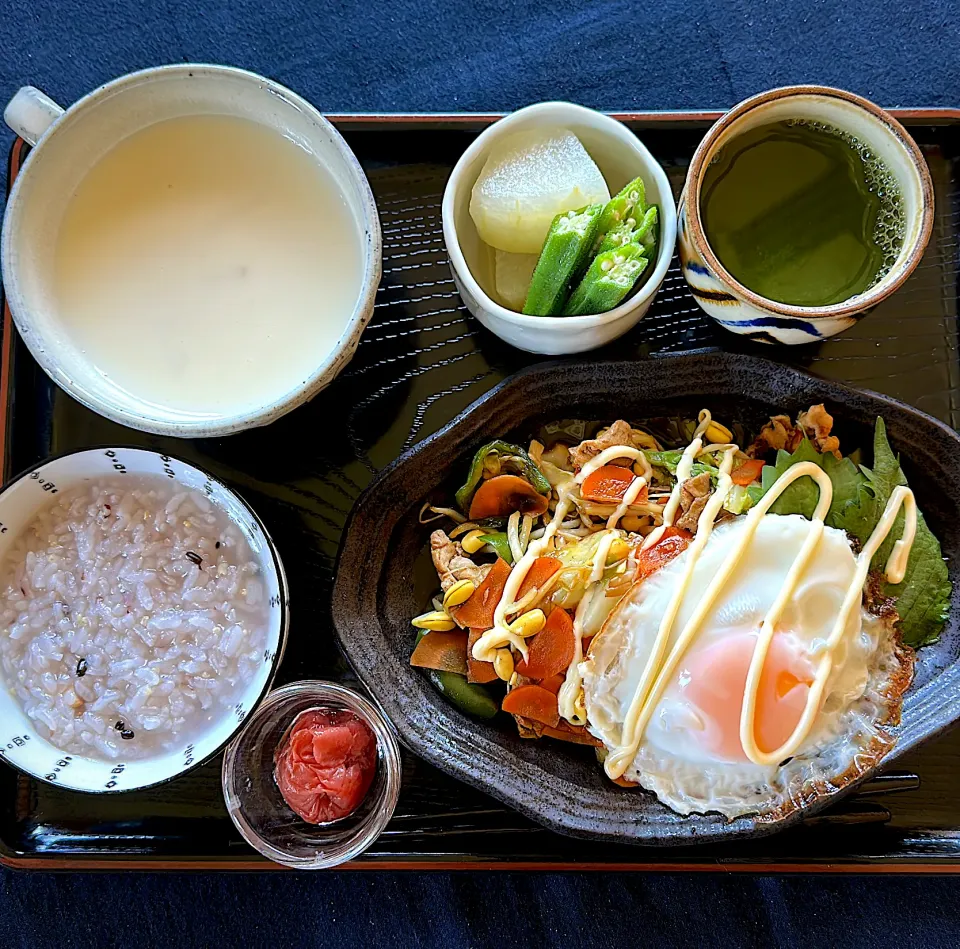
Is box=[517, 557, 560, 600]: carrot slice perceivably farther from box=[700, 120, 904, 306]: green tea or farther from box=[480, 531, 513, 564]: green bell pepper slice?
box=[700, 120, 904, 306]: green tea

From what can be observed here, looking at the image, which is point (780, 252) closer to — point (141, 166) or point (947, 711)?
point (947, 711)

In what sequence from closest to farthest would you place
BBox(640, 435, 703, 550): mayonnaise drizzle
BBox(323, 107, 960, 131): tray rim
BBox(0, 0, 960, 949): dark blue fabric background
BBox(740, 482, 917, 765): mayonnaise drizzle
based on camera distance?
BBox(740, 482, 917, 765): mayonnaise drizzle, BBox(640, 435, 703, 550): mayonnaise drizzle, BBox(323, 107, 960, 131): tray rim, BBox(0, 0, 960, 949): dark blue fabric background

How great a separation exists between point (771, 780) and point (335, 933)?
810 mm

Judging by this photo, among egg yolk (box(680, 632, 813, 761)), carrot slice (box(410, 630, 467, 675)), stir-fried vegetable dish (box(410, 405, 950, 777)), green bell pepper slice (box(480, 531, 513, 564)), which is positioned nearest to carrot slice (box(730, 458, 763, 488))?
stir-fried vegetable dish (box(410, 405, 950, 777))

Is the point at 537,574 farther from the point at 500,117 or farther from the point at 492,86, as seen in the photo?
the point at 492,86

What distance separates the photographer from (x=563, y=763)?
1.32 metres

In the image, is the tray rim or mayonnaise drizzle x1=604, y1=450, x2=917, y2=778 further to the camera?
the tray rim

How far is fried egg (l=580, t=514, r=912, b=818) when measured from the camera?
120 cm

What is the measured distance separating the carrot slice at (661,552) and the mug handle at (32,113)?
3.33ft

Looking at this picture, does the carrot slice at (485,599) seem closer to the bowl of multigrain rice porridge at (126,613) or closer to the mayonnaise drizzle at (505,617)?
the mayonnaise drizzle at (505,617)

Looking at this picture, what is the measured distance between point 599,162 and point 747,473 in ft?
1.70

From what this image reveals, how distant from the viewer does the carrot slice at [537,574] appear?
4.16 feet

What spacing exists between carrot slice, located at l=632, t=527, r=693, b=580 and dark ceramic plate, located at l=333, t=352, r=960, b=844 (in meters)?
0.22

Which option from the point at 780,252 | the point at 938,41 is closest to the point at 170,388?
the point at 780,252
